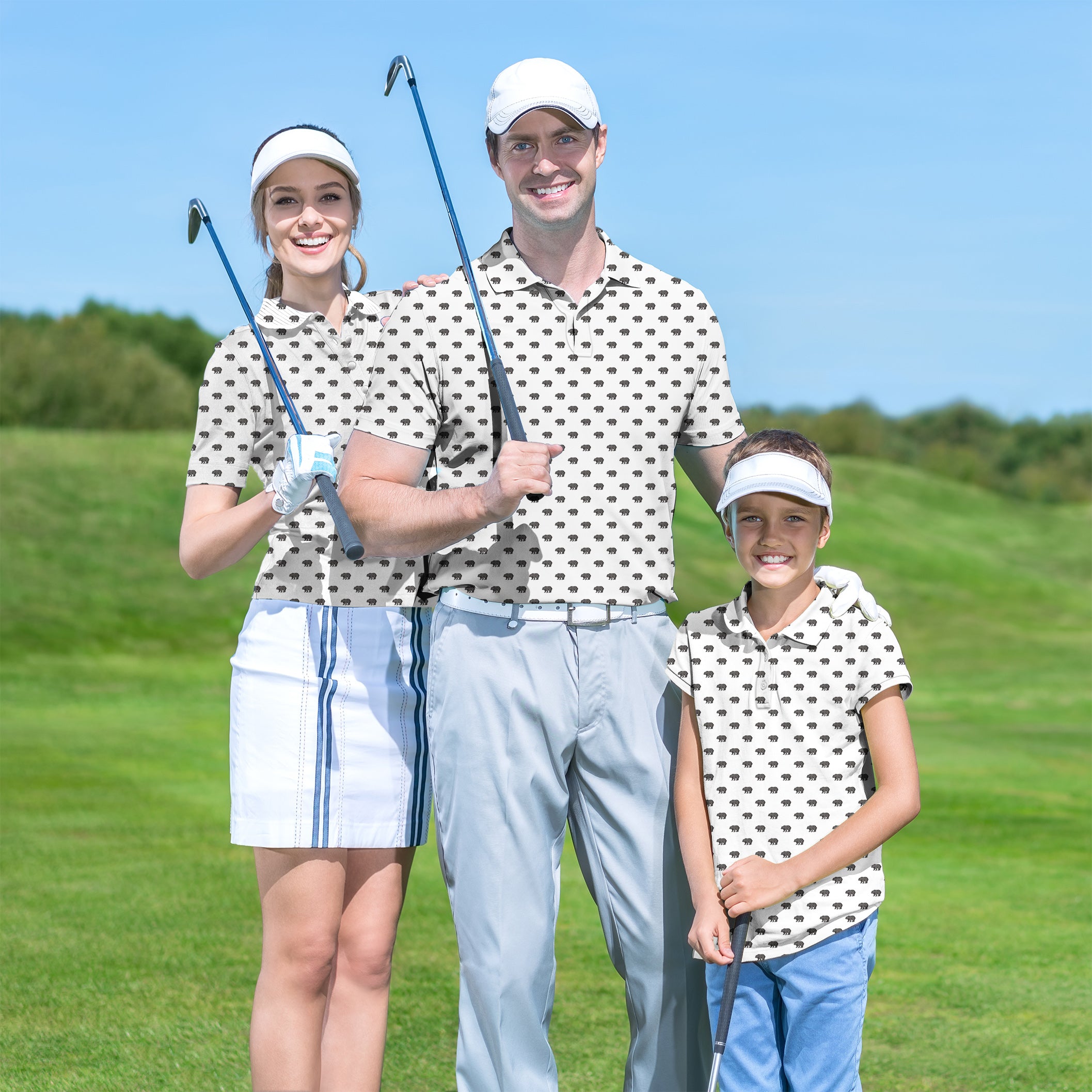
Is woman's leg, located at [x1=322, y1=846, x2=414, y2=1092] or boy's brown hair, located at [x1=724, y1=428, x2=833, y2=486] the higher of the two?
boy's brown hair, located at [x1=724, y1=428, x2=833, y2=486]

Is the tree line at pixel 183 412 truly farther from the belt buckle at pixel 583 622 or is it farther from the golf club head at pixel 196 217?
the belt buckle at pixel 583 622

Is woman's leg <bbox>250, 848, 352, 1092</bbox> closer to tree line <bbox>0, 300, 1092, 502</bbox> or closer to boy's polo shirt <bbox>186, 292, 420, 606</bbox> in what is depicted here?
boy's polo shirt <bbox>186, 292, 420, 606</bbox>

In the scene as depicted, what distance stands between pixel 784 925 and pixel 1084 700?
14036 mm

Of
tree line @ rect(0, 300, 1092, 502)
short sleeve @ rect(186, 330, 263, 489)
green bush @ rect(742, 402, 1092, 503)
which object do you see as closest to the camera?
short sleeve @ rect(186, 330, 263, 489)

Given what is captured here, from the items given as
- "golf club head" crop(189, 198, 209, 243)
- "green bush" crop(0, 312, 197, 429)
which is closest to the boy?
"golf club head" crop(189, 198, 209, 243)

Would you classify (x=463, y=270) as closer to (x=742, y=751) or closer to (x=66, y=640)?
(x=742, y=751)

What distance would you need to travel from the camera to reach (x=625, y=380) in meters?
2.84

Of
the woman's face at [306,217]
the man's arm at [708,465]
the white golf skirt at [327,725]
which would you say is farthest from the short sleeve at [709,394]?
the woman's face at [306,217]

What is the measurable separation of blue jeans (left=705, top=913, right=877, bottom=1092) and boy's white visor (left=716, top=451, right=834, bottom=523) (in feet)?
2.61

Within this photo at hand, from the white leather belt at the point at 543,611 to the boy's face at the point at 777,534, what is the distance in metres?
0.27

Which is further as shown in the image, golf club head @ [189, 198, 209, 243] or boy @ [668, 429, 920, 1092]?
golf club head @ [189, 198, 209, 243]

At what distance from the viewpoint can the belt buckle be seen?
9.18 ft

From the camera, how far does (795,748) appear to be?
9.05 feet

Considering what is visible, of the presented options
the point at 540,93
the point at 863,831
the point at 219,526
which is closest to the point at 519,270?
the point at 540,93
